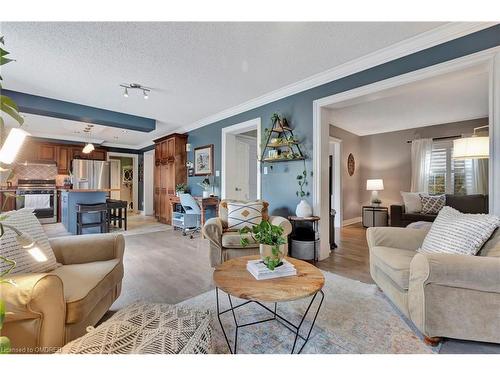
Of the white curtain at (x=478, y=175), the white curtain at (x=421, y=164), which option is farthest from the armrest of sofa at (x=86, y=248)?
the white curtain at (x=478, y=175)

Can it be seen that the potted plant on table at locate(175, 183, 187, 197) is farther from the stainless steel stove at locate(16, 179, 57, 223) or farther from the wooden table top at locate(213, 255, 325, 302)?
the wooden table top at locate(213, 255, 325, 302)

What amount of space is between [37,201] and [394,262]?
25.5 feet

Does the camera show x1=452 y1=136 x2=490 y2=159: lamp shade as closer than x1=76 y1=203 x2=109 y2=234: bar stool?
Yes

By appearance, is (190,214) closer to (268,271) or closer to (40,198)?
(268,271)

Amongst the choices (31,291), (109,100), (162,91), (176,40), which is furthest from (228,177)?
(31,291)

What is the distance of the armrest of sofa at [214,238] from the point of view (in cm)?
246

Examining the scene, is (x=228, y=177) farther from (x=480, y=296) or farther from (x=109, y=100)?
(x=480, y=296)

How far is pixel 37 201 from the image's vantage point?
5.81m

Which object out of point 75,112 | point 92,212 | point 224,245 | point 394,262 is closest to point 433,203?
point 394,262

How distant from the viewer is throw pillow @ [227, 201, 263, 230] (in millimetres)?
2771

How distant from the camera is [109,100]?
3781 mm

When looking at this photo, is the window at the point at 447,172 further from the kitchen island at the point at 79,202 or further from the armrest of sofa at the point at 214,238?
the kitchen island at the point at 79,202

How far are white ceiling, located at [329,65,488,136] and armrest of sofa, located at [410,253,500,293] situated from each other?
1771 mm

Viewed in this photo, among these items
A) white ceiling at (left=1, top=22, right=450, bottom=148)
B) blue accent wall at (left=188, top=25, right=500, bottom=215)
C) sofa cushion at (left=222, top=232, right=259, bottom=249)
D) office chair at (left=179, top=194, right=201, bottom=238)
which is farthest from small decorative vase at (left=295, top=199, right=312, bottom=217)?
office chair at (left=179, top=194, right=201, bottom=238)
